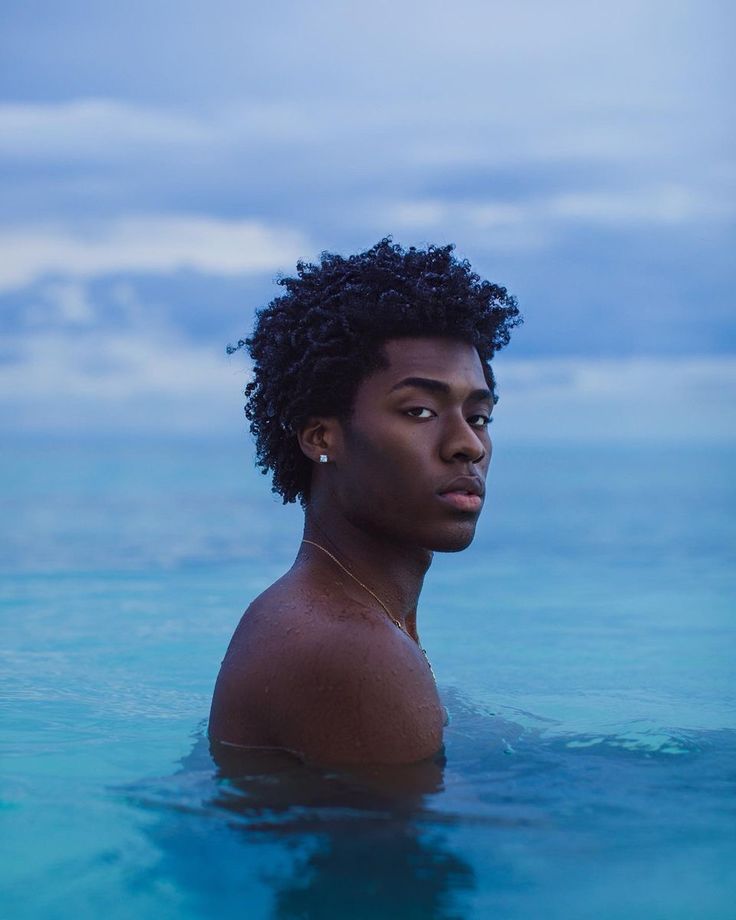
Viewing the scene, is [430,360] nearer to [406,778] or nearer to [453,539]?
[453,539]

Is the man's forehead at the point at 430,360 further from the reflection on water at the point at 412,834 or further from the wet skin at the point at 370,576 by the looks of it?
the reflection on water at the point at 412,834

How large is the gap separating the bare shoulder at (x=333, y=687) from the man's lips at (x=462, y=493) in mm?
452

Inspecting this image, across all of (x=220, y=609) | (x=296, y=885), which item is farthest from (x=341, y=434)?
(x=220, y=609)

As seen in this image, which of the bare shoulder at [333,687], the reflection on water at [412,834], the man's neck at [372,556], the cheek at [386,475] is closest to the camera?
the reflection on water at [412,834]

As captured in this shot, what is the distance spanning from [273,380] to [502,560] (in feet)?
35.7

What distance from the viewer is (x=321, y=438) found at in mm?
4109

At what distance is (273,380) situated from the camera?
433 cm

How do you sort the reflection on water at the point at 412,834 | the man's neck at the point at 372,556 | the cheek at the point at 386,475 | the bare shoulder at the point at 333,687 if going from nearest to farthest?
the reflection on water at the point at 412,834, the bare shoulder at the point at 333,687, the cheek at the point at 386,475, the man's neck at the point at 372,556

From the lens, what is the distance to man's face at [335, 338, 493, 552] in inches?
153

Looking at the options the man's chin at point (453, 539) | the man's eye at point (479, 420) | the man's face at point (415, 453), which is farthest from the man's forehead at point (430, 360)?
the man's chin at point (453, 539)

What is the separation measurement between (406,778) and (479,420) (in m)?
1.25

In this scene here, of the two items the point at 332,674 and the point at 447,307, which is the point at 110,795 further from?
the point at 447,307

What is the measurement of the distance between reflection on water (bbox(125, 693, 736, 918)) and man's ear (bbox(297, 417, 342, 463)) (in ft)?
3.30

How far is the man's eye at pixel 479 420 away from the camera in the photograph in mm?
4105
